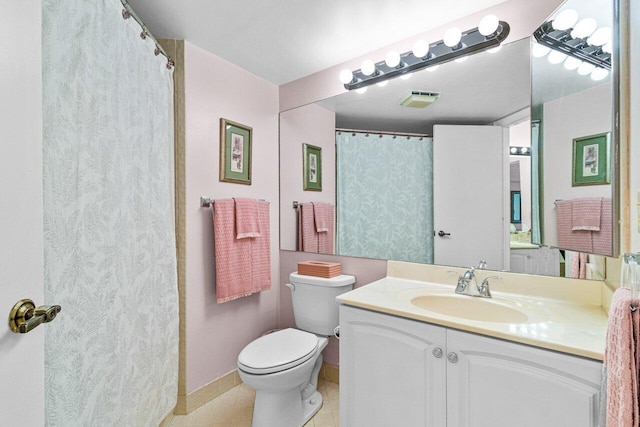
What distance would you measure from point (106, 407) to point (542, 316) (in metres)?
1.64

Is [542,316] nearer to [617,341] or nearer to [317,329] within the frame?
[617,341]

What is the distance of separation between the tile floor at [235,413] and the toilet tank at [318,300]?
0.43 meters

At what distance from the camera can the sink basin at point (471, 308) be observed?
51.6 inches

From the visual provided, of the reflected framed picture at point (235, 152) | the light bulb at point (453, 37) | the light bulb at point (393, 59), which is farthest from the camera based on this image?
the reflected framed picture at point (235, 152)

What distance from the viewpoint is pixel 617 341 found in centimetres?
62

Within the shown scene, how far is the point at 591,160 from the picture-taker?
3.44ft

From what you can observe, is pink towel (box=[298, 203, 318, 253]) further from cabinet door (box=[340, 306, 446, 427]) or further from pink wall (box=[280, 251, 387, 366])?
cabinet door (box=[340, 306, 446, 427])

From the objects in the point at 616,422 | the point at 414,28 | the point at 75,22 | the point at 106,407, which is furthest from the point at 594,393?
the point at 75,22

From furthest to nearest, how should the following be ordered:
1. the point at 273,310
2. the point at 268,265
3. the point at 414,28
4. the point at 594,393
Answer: the point at 273,310 < the point at 268,265 < the point at 414,28 < the point at 594,393

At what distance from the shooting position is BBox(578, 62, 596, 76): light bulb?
1066 millimetres

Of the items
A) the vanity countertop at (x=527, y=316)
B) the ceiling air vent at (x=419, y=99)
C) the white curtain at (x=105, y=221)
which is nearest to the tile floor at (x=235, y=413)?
the white curtain at (x=105, y=221)

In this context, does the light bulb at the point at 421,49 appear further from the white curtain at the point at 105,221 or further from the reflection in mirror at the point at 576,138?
the white curtain at the point at 105,221

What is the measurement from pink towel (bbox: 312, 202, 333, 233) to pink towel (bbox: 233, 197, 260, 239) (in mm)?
421

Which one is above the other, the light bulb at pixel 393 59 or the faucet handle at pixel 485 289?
the light bulb at pixel 393 59
